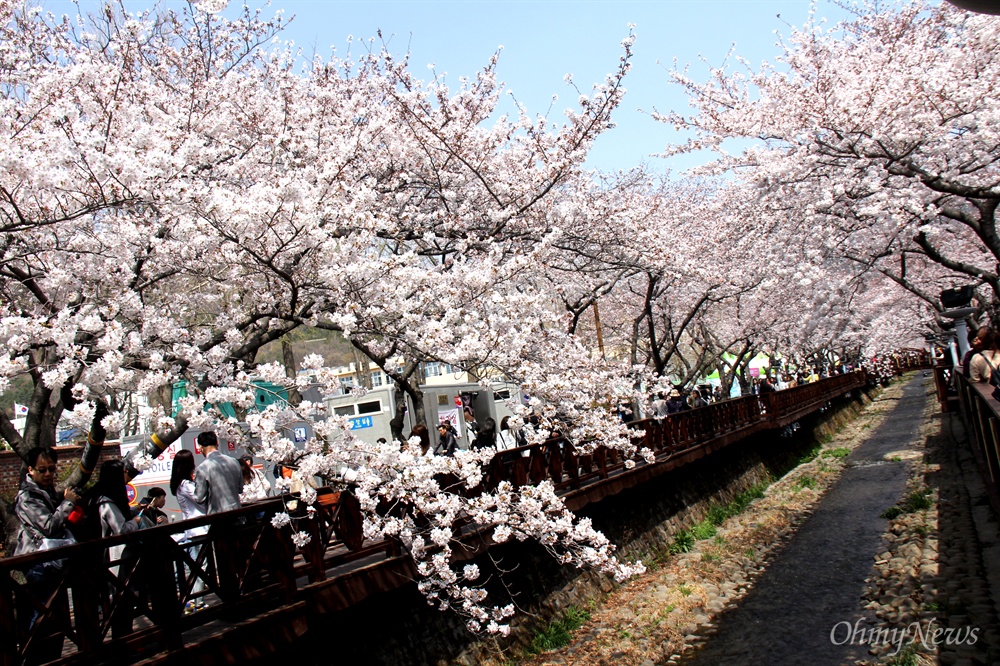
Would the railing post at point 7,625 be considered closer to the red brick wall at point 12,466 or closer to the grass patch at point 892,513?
the red brick wall at point 12,466

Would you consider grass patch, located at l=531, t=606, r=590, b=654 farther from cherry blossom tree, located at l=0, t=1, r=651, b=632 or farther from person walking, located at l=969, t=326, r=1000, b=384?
person walking, located at l=969, t=326, r=1000, b=384

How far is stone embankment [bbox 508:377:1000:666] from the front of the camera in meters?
8.92

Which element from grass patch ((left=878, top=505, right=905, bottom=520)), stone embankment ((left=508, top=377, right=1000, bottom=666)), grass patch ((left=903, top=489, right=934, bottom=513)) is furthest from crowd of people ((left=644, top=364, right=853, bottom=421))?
grass patch ((left=903, top=489, right=934, bottom=513))

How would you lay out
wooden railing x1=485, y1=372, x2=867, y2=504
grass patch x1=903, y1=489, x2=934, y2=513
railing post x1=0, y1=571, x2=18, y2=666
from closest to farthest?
railing post x1=0, y1=571, x2=18, y2=666, wooden railing x1=485, y1=372, x2=867, y2=504, grass patch x1=903, y1=489, x2=934, y2=513

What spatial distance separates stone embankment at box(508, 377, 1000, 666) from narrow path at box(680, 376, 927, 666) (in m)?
0.05

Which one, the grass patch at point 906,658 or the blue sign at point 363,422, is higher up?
the blue sign at point 363,422

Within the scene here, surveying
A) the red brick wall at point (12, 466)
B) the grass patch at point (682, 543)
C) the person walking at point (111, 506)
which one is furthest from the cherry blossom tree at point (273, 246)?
the red brick wall at point (12, 466)

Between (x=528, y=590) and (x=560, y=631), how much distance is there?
0.66 metres

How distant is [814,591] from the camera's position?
11617 millimetres

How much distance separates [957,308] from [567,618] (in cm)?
1044

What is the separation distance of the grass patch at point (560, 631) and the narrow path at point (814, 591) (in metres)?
1.57

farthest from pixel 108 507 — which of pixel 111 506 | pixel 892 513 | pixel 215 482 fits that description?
pixel 892 513

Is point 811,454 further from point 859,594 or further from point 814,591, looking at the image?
point 859,594

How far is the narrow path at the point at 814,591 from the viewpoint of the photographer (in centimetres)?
935
